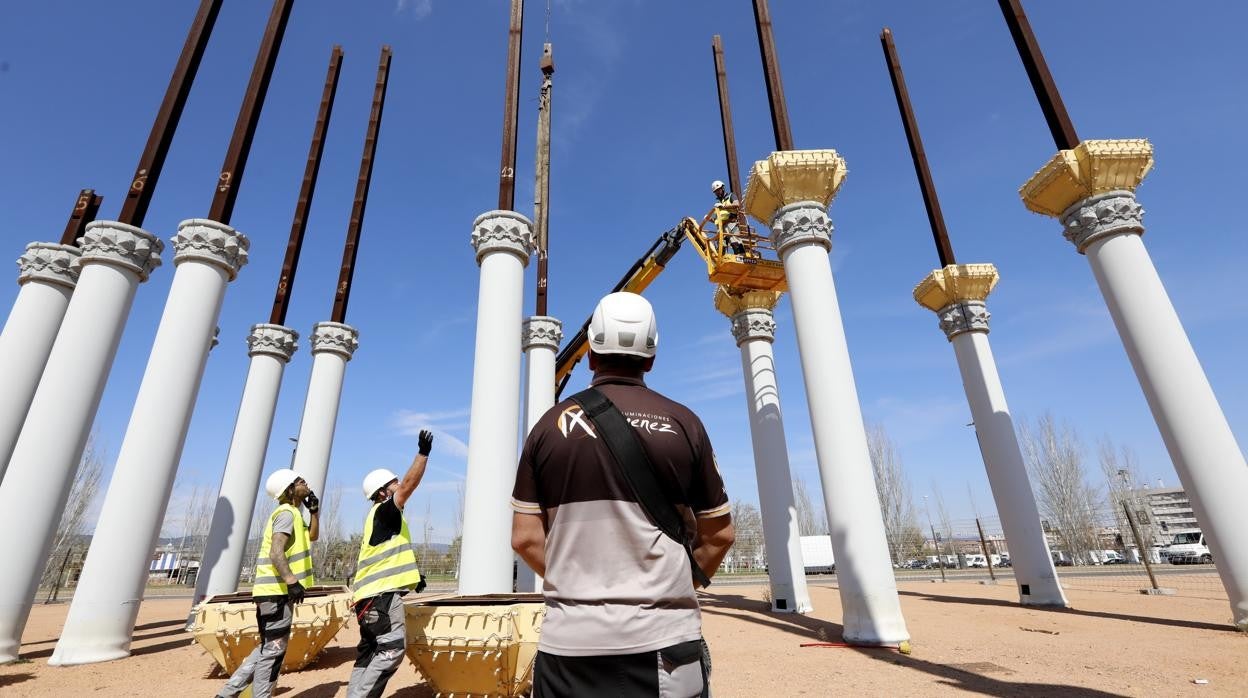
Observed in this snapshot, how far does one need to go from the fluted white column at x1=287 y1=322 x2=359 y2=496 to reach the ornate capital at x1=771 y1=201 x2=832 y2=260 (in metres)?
11.5

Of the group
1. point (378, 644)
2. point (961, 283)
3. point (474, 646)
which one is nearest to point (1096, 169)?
point (961, 283)

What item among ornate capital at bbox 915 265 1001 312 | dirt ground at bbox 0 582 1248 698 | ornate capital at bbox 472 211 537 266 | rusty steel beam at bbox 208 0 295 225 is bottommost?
dirt ground at bbox 0 582 1248 698

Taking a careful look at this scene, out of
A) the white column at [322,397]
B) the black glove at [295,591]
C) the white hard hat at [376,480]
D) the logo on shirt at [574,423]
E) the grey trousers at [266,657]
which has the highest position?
the white column at [322,397]

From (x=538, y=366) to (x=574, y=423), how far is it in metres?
13.4

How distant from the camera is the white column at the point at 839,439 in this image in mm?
8039

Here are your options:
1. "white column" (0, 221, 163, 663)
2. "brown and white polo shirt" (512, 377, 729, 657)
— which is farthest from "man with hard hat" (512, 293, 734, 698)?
"white column" (0, 221, 163, 663)

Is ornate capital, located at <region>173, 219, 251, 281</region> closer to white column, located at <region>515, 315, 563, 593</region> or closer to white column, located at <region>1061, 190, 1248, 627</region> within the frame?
white column, located at <region>515, 315, 563, 593</region>

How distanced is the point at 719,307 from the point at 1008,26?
30.7 feet

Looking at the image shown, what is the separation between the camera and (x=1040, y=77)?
11.6 metres

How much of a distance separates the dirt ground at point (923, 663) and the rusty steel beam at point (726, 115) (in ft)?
38.0

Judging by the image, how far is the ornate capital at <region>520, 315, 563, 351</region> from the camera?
50.0 ft

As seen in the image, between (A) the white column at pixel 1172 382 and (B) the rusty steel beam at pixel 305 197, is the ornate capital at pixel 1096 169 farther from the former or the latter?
(B) the rusty steel beam at pixel 305 197

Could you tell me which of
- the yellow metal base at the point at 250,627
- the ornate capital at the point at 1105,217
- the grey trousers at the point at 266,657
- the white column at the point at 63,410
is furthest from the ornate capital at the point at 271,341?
the ornate capital at the point at 1105,217

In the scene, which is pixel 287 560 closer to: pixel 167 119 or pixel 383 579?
pixel 383 579
